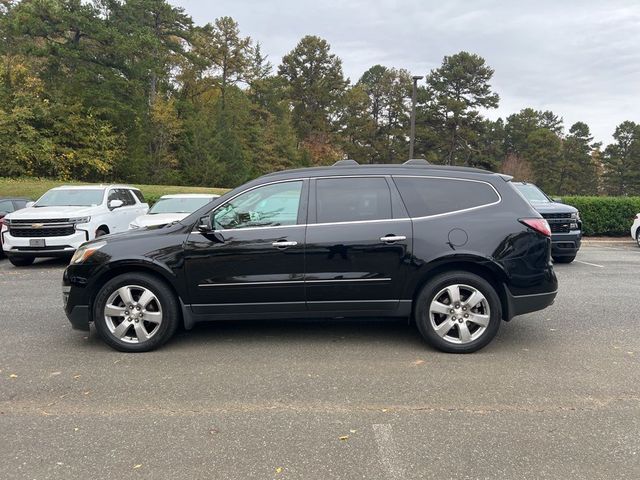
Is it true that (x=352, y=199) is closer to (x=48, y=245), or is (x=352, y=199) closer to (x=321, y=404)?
(x=321, y=404)

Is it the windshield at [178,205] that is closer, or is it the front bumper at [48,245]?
the front bumper at [48,245]

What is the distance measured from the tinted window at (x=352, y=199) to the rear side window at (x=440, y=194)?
0.68ft

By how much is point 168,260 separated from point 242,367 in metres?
1.25

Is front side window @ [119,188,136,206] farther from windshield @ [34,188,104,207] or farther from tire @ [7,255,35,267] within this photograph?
tire @ [7,255,35,267]

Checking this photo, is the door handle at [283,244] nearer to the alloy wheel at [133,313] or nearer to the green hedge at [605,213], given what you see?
the alloy wheel at [133,313]

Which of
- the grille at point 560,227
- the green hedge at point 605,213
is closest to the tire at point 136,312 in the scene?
the grille at point 560,227

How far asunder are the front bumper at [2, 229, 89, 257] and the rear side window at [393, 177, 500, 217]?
7.79 metres

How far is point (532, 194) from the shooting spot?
466 inches

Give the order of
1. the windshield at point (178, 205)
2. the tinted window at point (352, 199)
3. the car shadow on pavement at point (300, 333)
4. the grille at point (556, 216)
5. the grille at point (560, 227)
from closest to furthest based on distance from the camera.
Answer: the tinted window at point (352, 199) → the car shadow on pavement at point (300, 333) → the grille at point (556, 216) → the grille at point (560, 227) → the windshield at point (178, 205)

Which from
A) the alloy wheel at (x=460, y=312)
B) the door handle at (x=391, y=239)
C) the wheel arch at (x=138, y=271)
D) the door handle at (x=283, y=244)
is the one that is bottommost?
the alloy wheel at (x=460, y=312)

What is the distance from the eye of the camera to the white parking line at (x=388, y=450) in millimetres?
2875

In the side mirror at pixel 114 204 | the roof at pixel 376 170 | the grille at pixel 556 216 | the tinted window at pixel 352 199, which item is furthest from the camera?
the side mirror at pixel 114 204

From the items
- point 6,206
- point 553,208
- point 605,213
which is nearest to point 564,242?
point 553,208

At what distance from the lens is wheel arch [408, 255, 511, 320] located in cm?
470
